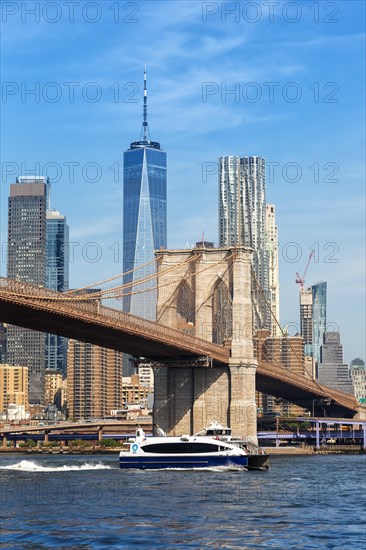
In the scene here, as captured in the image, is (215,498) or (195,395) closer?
(215,498)

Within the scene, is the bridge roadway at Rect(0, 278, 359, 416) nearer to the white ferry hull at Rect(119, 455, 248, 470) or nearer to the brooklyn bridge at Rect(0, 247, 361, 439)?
the brooklyn bridge at Rect(0, 247, 361, 439)

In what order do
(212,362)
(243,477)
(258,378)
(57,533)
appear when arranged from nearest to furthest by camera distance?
1. (57,533)
2. (243,477)
3. (212,362)
4. (258,378)

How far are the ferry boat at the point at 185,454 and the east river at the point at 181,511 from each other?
4321 mm

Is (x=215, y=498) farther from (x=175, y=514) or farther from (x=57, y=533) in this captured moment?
(x=57, y=533)

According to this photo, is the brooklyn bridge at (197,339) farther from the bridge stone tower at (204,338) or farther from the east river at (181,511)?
the east river at (181,511)

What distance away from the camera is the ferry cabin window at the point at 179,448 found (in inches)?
2822

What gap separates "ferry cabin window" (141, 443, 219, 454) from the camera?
71.7m

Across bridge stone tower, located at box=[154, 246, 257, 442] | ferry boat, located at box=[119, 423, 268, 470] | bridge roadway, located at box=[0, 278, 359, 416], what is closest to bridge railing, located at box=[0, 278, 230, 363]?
bridge roadway, located at box=[0, 278, 359, 416]

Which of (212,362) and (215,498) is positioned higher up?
(212,362)

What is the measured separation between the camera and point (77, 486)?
55844mm

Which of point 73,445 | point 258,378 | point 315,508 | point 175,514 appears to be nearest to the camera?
point 175,514

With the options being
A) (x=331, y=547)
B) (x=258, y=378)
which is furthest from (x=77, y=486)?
(x=258, y=378)

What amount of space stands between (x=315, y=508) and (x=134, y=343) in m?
39.0

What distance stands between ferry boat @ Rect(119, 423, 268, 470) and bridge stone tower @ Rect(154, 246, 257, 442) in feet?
53.2
